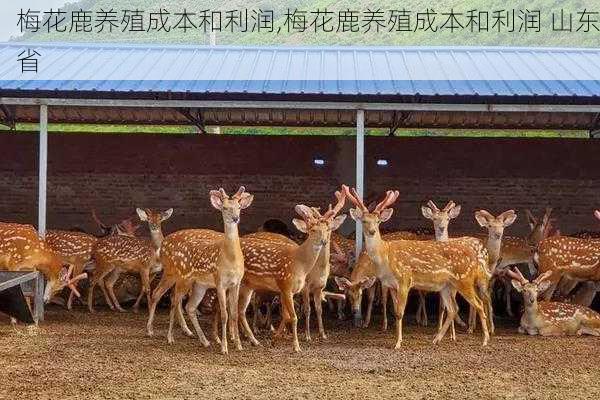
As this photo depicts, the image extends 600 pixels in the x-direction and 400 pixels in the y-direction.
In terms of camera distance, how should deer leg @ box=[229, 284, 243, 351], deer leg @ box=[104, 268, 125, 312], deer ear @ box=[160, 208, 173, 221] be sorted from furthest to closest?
deer leg @ box=[104, 268, 125, 312], deer ear @ box=[160, 208, 173, 221], deer leg @ box=[229, 284, 243, 351]

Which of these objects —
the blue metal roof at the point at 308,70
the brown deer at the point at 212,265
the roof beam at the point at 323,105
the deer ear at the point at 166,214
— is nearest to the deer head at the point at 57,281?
the deer ear at the point at 166,214

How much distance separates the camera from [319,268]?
8.30 metres

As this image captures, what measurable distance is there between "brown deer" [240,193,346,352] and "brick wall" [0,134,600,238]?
18.3 feet

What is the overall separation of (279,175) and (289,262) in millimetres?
5903

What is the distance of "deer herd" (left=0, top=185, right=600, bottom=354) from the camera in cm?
786

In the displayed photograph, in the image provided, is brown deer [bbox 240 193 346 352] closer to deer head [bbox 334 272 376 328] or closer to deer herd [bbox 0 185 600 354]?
deer herd [bbox 0 185 600 354]

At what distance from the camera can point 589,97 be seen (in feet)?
29.8

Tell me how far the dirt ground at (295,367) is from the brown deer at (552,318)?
0.68ft

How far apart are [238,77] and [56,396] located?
521cm

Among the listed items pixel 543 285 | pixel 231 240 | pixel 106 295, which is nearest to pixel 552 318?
pixel 543 285

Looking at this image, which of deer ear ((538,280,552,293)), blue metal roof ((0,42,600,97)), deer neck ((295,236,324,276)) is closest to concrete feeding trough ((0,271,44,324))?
blue metal roof ((0,42,600,97))

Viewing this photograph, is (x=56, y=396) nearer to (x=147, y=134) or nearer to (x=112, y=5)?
(x=147, y=134)

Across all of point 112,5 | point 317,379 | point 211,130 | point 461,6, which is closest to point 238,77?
point 317,379

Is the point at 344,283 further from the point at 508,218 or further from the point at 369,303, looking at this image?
the point at 508,218
